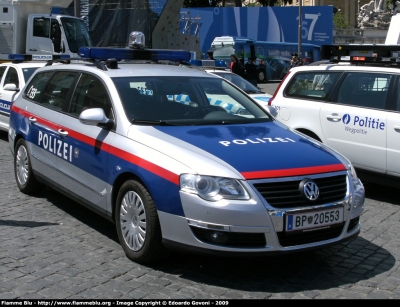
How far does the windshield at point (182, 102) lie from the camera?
5.58 m

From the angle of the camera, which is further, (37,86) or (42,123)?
(37,86)

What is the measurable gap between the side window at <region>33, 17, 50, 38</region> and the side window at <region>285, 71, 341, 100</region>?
11.8m

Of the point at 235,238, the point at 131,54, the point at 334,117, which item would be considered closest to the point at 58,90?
the point at 131,54

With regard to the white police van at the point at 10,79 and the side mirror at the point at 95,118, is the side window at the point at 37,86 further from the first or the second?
the white police van at the point at 10,79

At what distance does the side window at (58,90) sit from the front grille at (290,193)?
9.25ft

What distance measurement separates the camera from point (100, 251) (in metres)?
5.48

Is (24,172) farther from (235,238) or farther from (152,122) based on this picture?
(235,238)

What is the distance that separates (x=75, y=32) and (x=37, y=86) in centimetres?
1263

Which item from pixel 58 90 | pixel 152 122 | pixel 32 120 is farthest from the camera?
pixel 32 120

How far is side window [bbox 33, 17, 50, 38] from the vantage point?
18750 millimetres

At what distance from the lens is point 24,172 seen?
7.49 meters

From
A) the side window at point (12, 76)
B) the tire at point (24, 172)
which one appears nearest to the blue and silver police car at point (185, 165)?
the tire at point (24, 172)

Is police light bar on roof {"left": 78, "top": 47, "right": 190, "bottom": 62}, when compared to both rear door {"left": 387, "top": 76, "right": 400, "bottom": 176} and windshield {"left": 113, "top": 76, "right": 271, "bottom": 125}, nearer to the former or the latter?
windshield {"left": 113, "top": 76, "right": 271, "bottom": 125}

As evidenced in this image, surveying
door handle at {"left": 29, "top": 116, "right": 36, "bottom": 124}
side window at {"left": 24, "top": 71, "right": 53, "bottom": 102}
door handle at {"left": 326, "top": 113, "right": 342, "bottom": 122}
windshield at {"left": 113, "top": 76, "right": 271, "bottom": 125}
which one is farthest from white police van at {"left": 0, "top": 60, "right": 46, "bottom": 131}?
windshield at {"left": 113, "top": 76, "right": 271, "bottom": 125}
